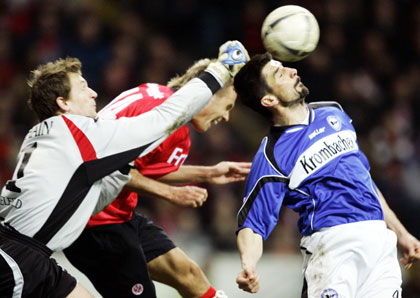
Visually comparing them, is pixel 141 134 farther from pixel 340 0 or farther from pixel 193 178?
pixel 340 0

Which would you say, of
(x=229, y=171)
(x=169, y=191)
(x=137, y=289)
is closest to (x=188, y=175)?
(x=229, y=171)

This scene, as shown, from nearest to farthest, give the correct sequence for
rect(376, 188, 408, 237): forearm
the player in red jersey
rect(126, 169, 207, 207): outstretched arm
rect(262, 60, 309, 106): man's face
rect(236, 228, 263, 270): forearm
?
rect(236, 228, 263, 270): forearm < rect(262, 60, 309, 106): man's face < rect(376, 188, 408, 237): forearm < rect(126, 169, 207, 207): outstretched arm < the player in red jersey

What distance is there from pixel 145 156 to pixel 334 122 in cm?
142

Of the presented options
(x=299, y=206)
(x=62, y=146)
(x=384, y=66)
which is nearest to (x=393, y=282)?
(x=299, y=206)

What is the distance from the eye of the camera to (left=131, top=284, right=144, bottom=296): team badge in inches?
195

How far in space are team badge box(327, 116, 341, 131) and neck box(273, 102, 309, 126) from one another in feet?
0.52

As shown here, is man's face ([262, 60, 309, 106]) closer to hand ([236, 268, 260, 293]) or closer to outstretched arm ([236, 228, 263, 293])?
outstretched arm ([236, 228, 263, 293])

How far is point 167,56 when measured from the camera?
1080 cm

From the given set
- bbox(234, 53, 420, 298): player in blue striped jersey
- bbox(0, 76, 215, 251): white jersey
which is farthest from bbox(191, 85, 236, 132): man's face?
bbox(0, 76, 215, 251): white jersey

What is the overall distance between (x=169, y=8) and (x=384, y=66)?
3681 mm

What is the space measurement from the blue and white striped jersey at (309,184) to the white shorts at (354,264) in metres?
0.08

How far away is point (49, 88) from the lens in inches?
170

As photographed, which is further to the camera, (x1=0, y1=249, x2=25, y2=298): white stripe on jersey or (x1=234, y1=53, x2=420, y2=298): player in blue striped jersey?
(x1=234, y1=53, x2=420, y2=298): player in blue striped jersey

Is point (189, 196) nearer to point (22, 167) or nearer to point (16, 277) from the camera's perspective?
point (22, 167)
